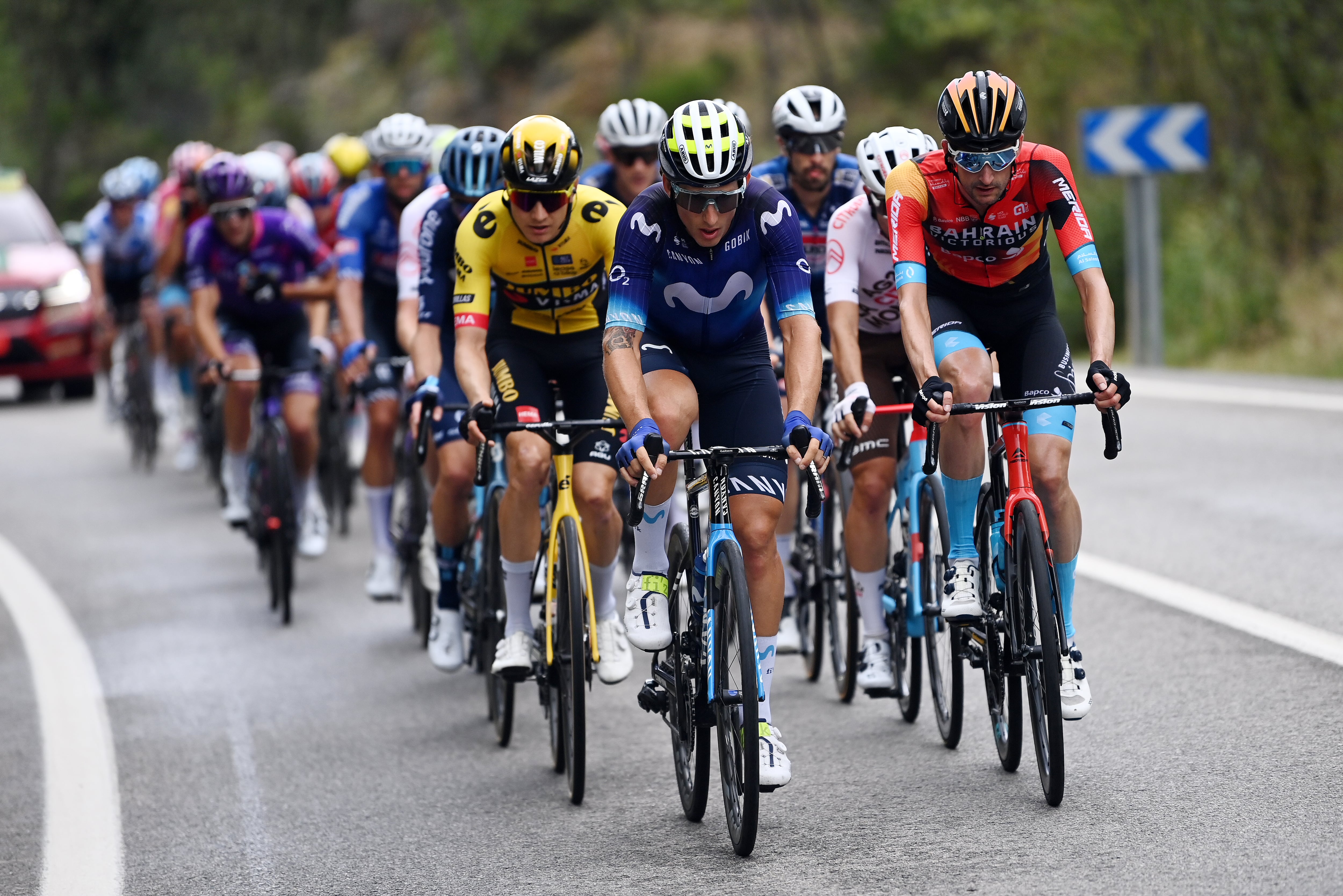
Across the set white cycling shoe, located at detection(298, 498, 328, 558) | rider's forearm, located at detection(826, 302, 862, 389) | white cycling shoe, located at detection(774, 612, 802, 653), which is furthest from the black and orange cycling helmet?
white cycling shoe, located at detection(298, 498, 328, 558)

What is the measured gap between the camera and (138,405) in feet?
52.5

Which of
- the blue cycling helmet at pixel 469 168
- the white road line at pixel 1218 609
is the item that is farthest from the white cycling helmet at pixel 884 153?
the white road line at pixel 1218 609

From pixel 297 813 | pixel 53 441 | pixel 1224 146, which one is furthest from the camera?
pixel 1224 146

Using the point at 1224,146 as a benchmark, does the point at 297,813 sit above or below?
below

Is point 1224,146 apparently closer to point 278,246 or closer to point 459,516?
point 278,246

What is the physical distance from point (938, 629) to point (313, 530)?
16.5 feet

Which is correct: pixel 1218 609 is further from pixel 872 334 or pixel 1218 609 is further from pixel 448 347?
pixel 448 347

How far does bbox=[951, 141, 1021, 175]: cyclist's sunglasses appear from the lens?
18.9ft

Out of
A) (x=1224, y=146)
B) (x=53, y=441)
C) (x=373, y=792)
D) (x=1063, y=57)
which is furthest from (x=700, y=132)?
(x=1063, y=57)

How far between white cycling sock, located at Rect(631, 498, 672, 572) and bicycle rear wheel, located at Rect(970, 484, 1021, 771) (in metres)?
1.04

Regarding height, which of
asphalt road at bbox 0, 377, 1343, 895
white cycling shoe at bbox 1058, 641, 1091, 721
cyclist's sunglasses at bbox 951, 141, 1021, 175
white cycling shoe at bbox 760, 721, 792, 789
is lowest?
asphalt road at bbox 0, 377, 1343, 895

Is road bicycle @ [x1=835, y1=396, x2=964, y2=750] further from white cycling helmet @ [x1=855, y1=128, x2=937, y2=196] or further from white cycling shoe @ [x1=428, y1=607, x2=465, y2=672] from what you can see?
white cycling shoe @ [x1=428, y1=607, x2=465, y2=672]

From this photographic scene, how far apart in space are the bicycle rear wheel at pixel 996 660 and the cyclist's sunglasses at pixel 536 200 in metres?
1.83

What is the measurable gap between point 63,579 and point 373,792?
555cm
